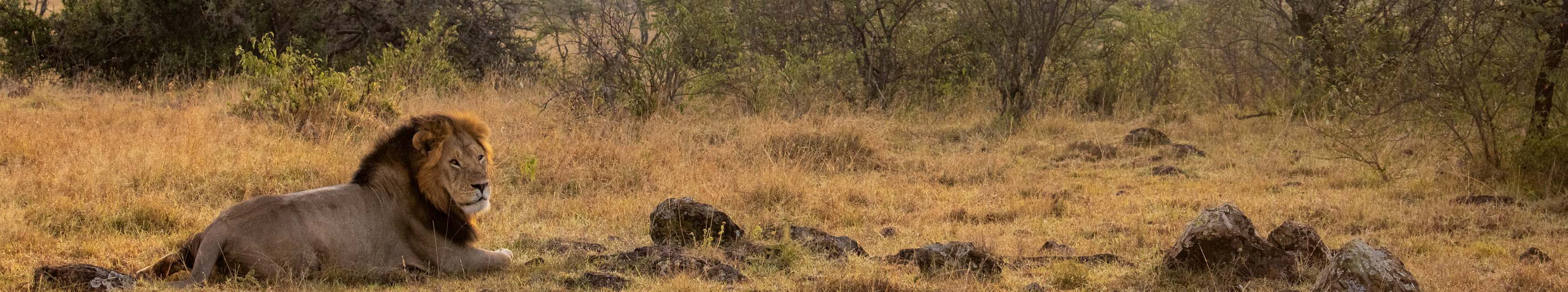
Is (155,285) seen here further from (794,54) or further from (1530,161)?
(794,54)

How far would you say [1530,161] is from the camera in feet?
28.5

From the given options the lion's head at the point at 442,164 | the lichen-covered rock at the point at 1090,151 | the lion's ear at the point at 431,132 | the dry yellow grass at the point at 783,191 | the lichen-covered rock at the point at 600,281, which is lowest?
the lichen-covered rock at the point at 1090,151

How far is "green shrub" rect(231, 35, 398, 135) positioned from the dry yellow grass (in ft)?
0.87

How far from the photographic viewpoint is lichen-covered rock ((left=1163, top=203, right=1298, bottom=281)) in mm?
5938

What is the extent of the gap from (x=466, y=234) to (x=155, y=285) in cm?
131

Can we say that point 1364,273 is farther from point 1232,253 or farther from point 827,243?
point 827,243

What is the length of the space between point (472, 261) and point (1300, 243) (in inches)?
152

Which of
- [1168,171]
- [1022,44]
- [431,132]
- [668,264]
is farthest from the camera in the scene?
[1022,44]

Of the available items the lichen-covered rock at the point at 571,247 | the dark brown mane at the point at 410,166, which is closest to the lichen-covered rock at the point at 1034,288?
the lichen-covered rock at the point at 571,247

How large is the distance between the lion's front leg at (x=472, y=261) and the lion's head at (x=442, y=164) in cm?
10

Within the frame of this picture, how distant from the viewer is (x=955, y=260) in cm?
593

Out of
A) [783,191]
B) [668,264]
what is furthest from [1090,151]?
[668,264]

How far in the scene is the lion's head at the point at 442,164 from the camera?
5.68 metres

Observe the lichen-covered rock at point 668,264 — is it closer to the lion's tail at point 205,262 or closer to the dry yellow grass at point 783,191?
the dry yellow grass at point 783,191
